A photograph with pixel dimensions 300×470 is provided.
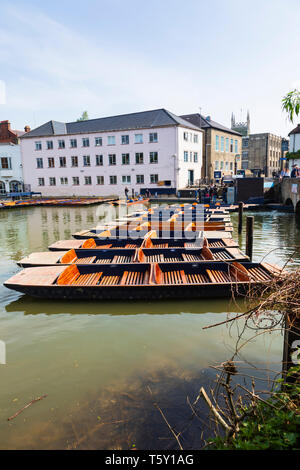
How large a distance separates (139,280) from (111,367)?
361 cm

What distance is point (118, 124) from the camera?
43.3 metres

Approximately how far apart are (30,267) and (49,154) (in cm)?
4034

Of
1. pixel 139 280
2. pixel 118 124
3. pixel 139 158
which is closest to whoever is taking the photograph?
pixel 139 280

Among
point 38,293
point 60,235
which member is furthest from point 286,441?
point 60,235

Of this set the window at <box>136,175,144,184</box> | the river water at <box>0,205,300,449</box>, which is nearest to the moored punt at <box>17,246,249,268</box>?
the river water at <box>0,205,300,449</box>

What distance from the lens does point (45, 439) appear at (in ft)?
14.5

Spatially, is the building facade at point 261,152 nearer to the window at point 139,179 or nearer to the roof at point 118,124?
the roof at point 118,124

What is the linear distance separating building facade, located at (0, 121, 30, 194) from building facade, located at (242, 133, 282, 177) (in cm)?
4486

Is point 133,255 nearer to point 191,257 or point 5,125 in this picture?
point 191,257

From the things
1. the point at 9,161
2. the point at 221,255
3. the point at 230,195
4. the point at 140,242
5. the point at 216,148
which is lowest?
the point at 221,255

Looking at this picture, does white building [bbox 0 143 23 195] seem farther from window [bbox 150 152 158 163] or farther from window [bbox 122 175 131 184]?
window [bbox 150 152 158 163]

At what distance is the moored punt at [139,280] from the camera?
8.52m

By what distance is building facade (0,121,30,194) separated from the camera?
157 ft

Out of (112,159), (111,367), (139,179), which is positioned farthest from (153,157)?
(111,367)
